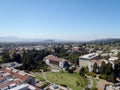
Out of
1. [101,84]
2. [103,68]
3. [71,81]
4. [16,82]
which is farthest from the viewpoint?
[103,68]

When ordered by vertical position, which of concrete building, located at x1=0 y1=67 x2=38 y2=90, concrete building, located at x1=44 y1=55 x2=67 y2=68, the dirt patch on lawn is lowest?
the dirt patch on lawn

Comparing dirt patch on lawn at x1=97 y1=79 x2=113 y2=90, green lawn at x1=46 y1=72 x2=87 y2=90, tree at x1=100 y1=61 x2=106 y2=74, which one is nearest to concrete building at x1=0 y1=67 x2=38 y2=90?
green lawn at x1=46 y1=72 x2=87 y2=90

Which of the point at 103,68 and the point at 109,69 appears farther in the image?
the point at 103,68

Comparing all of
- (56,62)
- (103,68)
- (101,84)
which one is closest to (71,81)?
(101,84)

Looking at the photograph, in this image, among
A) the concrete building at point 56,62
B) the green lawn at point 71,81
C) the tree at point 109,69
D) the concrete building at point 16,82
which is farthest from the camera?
the concrete building at point 56,62

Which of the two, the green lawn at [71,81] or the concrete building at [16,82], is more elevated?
the concrete building at [16,82]

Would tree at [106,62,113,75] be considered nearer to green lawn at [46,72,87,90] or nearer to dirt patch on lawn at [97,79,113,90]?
dirt patch on lawn at [97,79,113,90]

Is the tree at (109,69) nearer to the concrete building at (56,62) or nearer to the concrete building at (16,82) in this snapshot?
the concrete building at (56,62)

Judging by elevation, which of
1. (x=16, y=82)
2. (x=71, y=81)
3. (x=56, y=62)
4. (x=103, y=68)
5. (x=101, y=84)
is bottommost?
(x=101, y=84)

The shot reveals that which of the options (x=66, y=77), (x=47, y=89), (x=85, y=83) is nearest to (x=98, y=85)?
(x=85, y=83)

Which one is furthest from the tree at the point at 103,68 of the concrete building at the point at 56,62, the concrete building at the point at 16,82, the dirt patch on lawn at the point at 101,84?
the concrete building at the point at 16,82

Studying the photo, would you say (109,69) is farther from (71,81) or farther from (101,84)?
(71,81)
